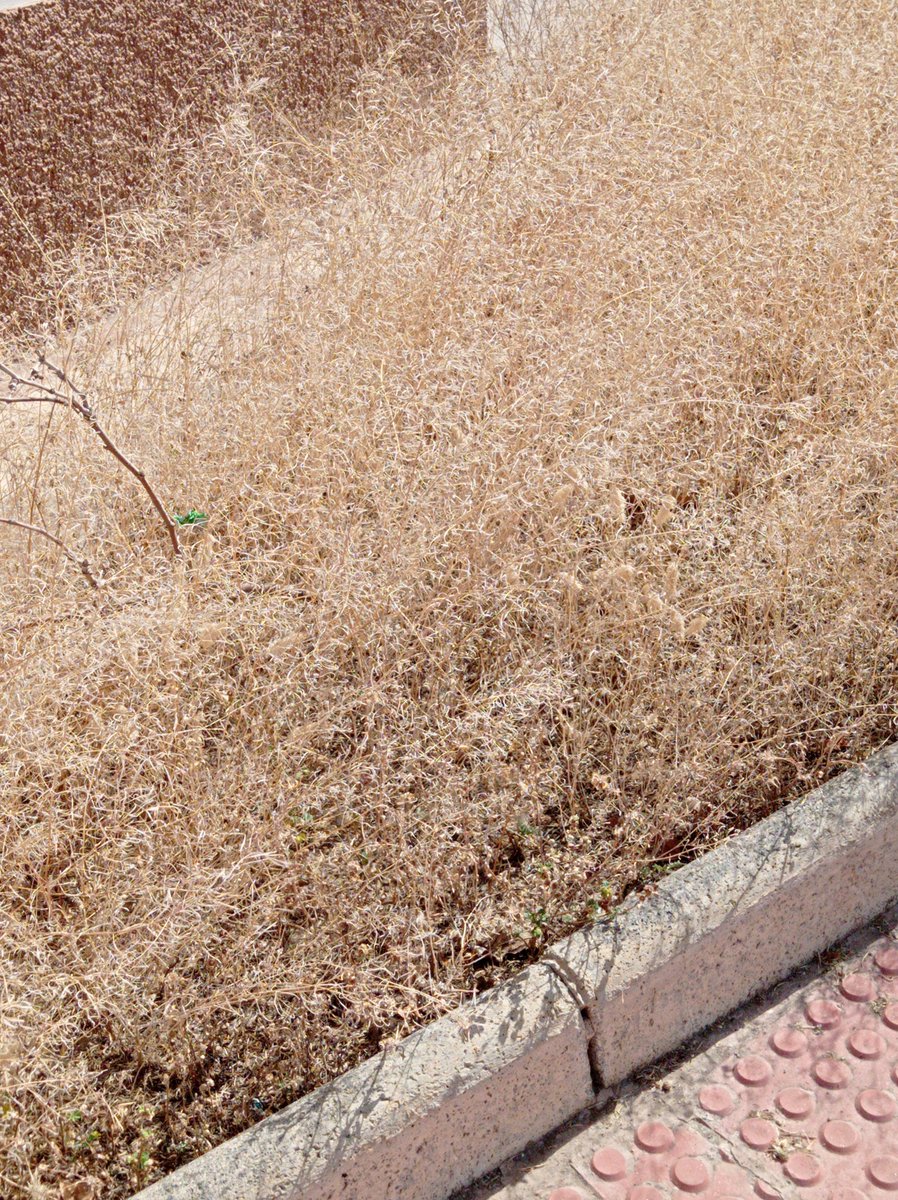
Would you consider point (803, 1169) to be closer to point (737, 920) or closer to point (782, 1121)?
point (782, 1121)

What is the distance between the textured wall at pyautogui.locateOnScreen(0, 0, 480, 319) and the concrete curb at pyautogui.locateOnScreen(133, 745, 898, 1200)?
3.23m

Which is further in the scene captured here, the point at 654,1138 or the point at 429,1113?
the point at 654,1138

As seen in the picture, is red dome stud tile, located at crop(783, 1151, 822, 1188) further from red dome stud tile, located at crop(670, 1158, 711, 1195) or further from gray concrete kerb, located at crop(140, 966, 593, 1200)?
gray concrete kerb, located at crop(140, 966, 593, 1200)

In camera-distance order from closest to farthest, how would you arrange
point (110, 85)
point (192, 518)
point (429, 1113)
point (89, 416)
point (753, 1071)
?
point (429, 1113)
point (753, 1071)
point (89, 416)
point (192, 518)
point (110, 85)

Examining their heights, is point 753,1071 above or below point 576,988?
below

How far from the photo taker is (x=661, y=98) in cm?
454

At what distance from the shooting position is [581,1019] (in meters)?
2.24

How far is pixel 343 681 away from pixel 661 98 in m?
2.76

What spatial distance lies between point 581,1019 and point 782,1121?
374mm

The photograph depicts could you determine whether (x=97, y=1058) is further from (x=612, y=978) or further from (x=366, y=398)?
(x=366, y=398)

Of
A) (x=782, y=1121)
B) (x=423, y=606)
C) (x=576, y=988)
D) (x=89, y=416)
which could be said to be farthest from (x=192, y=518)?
(x=782, y=1121)

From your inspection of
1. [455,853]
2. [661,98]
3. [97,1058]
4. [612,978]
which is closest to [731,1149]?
[612,978]

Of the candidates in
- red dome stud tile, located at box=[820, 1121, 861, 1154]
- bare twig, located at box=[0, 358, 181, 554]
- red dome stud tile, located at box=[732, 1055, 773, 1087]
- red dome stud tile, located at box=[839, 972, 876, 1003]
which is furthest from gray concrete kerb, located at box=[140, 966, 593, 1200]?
bare twig, located at box=[0, 358, 181, 554]

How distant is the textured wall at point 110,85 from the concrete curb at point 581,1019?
3.23 metres
